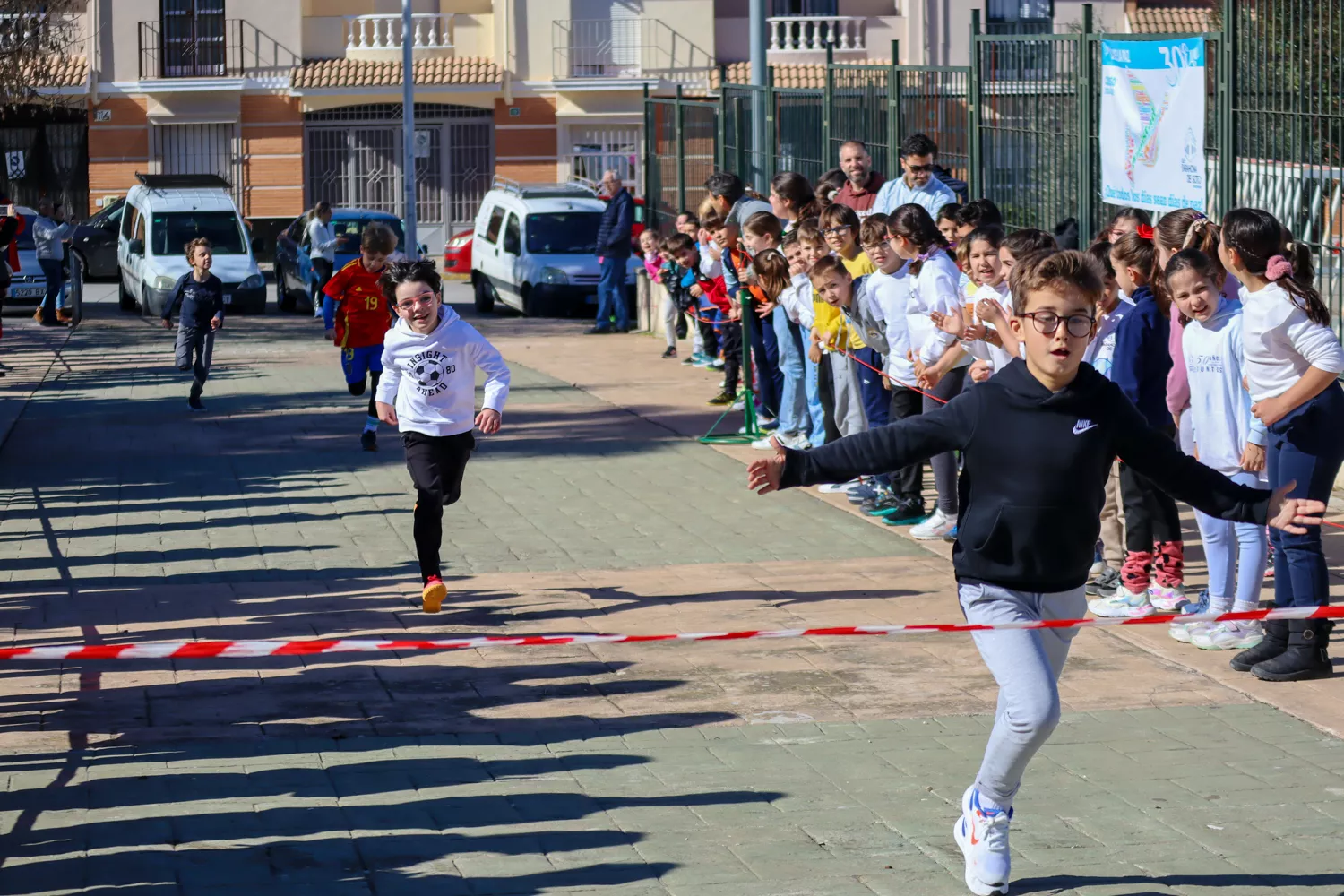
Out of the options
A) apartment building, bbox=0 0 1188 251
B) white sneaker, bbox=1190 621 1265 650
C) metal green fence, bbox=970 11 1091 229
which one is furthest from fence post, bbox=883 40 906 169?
apartment building, bbox=0 0 1188 251

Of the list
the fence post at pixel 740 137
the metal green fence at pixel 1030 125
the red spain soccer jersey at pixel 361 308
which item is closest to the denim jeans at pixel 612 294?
the fence post at pixel 740 137

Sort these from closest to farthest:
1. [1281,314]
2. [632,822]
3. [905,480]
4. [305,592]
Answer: [632,822], [1281,314], [305,592], [905,480]

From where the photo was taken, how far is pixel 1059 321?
527 cm

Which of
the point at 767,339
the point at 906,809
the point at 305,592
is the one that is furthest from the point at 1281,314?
the point at 767,339

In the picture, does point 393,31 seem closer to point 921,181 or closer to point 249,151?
point 249,151

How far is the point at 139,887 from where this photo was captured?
549 centimetres

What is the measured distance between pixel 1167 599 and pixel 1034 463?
3.99 m

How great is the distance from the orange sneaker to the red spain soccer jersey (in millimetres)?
5993

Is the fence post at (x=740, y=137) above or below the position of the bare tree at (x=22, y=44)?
below

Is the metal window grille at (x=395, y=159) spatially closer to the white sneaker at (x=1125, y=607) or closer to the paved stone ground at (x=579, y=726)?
the paved stone ground at (x=579, y=726)

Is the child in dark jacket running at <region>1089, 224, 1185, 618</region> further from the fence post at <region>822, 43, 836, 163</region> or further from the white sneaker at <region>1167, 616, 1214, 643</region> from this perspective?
the fence post at <region>822, 43, 836, 163</region>

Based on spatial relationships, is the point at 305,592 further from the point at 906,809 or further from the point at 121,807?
the point at 906,809

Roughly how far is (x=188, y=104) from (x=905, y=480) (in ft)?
109

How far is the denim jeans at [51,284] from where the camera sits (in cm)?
2538
